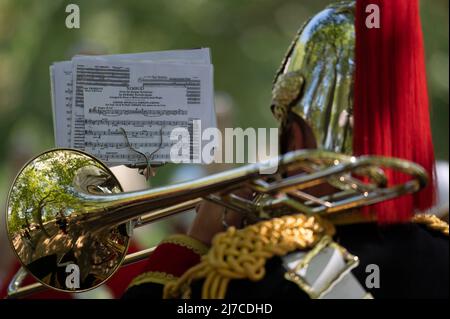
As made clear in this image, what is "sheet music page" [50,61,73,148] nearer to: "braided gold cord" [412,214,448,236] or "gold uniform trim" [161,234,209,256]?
"gold uniform trim" [161,234,209,256]

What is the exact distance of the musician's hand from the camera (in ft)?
8.10

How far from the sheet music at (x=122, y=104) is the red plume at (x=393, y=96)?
1.31 feet

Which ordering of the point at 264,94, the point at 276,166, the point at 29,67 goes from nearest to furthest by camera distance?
the point at 276,166 → the point at 29,67 → the point at 264,94

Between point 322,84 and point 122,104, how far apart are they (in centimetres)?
48

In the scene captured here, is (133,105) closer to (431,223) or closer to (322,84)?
(322,84)

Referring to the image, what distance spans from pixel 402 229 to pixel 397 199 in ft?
0.29

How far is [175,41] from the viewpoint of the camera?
24.6 ft

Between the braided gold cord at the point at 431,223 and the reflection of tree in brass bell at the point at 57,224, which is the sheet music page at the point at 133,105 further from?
the braided gold cord at the point at 431,223

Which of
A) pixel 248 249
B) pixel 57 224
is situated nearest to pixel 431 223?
pixel 248 249

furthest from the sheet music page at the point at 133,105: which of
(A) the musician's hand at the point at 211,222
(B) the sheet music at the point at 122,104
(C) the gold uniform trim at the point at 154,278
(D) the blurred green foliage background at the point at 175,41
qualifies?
(D) the blurred green foliage background at the point at 175,41

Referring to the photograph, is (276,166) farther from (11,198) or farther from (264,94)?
(264,94)

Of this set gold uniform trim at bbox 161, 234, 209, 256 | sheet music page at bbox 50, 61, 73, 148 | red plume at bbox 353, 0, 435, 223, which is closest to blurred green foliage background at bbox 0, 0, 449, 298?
sheet music page at bbox 50, 61, 73, 148

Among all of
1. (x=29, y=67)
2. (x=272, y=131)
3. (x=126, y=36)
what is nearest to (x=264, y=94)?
(x=126, y=36)
